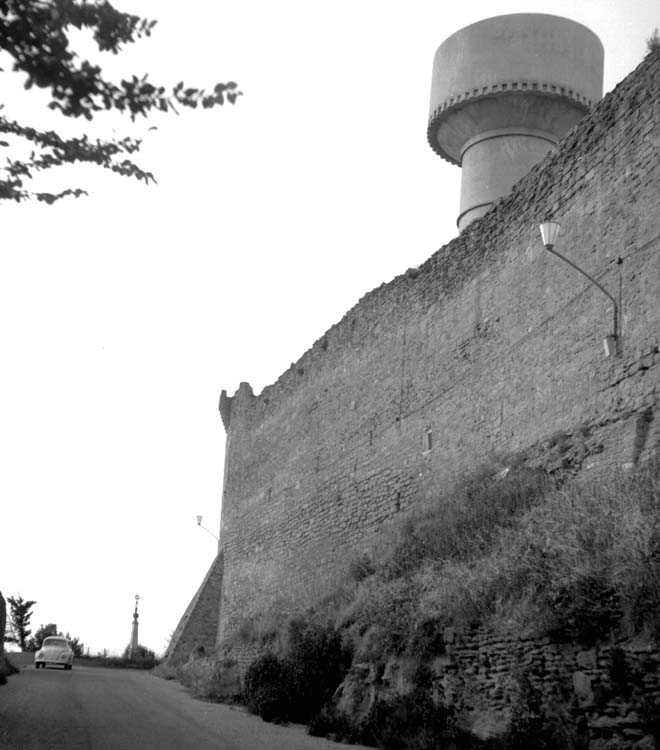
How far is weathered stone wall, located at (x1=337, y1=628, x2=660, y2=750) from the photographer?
7578mm

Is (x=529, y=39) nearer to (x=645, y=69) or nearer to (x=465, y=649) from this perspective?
(x=645, y=69)

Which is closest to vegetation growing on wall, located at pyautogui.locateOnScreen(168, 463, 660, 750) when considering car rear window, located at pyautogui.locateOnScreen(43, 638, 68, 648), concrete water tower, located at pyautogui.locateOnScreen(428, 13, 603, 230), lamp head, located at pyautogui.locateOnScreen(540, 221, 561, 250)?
lamp head, located at pyautogui.locateOnScreen(540, 221, 561, 250)

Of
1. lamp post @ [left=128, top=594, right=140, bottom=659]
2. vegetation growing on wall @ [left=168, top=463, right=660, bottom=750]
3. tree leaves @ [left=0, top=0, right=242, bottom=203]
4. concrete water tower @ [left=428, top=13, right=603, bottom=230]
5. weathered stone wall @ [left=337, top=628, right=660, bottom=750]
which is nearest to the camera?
tree leaves @ [left=0, top=0, right=242, bottom=203]

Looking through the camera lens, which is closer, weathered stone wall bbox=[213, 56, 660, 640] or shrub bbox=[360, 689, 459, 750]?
shrub bbox=[360, 689, 459, 750]

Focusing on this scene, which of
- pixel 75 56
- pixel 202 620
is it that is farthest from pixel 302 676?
pixel 202 620

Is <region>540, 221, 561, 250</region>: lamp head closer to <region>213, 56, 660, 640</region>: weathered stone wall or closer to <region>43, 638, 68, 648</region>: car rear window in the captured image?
<region>213, 56, 660, 640</region>: weathered stone wall

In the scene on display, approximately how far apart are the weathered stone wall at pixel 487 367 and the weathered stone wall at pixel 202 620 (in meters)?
3.38

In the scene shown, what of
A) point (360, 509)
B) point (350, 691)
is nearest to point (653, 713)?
point (350, 691)

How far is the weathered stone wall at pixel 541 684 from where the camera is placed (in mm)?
7578

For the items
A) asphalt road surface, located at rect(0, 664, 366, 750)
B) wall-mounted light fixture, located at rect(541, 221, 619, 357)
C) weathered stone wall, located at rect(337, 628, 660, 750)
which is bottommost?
asphalt road surface, located at rect(0, 664, 366, 750)

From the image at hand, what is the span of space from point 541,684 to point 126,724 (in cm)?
482

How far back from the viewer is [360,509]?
19.5m

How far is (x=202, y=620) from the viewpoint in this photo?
96.6 ft

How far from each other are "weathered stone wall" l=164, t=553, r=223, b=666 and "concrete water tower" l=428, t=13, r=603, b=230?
475 inches
